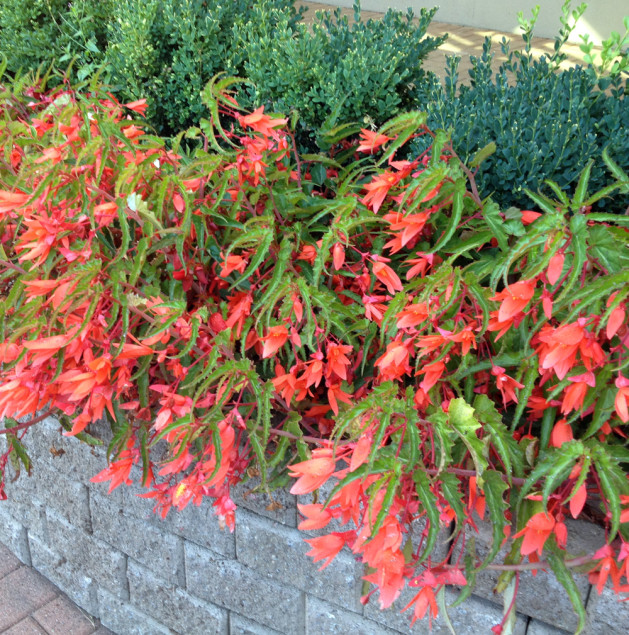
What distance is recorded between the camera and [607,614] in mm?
1181

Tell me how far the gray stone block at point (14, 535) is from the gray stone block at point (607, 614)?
1.79 meters

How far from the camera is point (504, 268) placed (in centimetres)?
110

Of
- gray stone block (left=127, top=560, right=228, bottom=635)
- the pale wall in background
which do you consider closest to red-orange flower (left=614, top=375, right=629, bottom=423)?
gray stone block (left=127, top=560, right=228, bottom=635)

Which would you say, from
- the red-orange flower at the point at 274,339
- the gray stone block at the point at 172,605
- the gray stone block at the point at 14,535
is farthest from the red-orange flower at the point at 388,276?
the gray stone block at the point at 14,535

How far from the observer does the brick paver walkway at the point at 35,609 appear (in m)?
2.12

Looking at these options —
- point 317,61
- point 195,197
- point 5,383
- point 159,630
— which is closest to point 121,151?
point 195,197

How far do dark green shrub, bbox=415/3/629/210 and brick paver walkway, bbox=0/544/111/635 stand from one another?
174 cm

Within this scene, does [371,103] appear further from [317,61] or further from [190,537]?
[190,537]

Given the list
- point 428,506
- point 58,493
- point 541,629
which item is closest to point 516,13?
point 58,493

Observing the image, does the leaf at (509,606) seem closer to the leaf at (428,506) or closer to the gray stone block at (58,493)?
the leaf at (428,506)

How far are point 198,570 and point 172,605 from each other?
0.21 m

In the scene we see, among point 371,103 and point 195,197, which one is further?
point 371,103

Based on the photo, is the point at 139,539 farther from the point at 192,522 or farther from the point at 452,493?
the point at 452,493

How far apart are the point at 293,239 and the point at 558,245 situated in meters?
0.69
